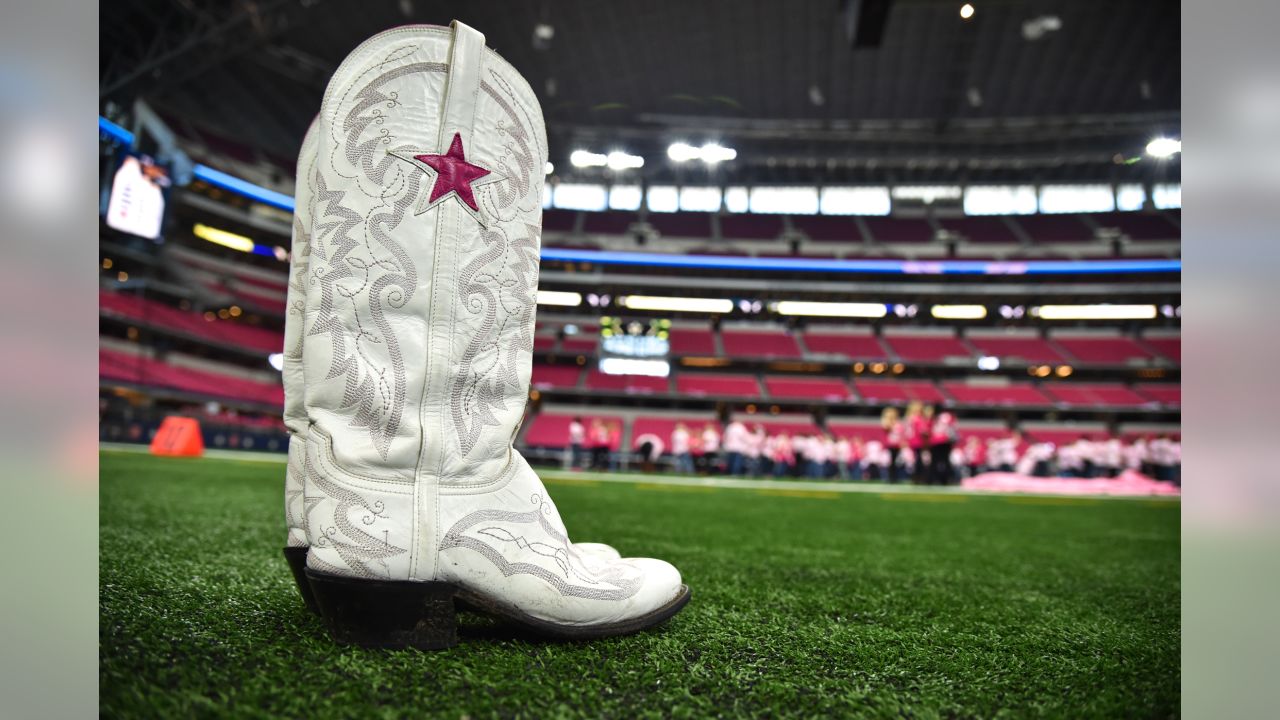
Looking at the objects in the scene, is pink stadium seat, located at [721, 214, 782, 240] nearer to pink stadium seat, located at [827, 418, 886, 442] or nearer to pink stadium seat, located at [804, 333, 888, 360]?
pink stadium seat, located at [804, 333, 888, 360]

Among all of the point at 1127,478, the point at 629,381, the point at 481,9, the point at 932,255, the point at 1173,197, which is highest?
the point at 481,9

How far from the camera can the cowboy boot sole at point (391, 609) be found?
30.8 inches

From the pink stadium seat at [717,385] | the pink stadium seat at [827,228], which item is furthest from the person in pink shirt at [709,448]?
the pink stadium seat at [827,228]

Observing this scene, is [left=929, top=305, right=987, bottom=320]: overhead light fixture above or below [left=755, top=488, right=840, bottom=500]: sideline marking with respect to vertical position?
above

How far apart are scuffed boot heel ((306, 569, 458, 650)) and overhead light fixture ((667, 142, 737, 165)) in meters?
19.3

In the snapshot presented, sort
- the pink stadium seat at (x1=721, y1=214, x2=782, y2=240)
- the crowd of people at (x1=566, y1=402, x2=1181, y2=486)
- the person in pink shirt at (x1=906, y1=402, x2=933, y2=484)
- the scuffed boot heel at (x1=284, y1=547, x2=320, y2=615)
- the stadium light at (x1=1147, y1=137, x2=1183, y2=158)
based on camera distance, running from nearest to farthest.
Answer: the scuffed boot heel at (x1=284, y1=547, x2=320, y2=615) < the person in pink shirt at (x1=906, y1=402, x2=933, y2=484) < the crowd of people at (x1=566, y1=402, x2=1181, y2=486) < the stadium light at (x1=1147, y1=137, x2=1183, y2=158) < the pink stadium seat at (x1=721, y1=214, x2=782, y2=240)

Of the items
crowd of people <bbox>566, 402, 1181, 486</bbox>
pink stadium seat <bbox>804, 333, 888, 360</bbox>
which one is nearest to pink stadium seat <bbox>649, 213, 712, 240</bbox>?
pink stadium seat <bbox>804, 333, 888, 360</bbox>

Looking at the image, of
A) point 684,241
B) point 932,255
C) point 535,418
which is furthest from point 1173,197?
point 535,418

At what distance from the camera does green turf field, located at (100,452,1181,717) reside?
66 cm

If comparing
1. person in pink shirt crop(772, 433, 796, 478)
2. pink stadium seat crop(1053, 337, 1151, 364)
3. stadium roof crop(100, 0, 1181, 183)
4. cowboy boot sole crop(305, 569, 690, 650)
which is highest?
stadium roof crop(100, 0, 1181, 183)
